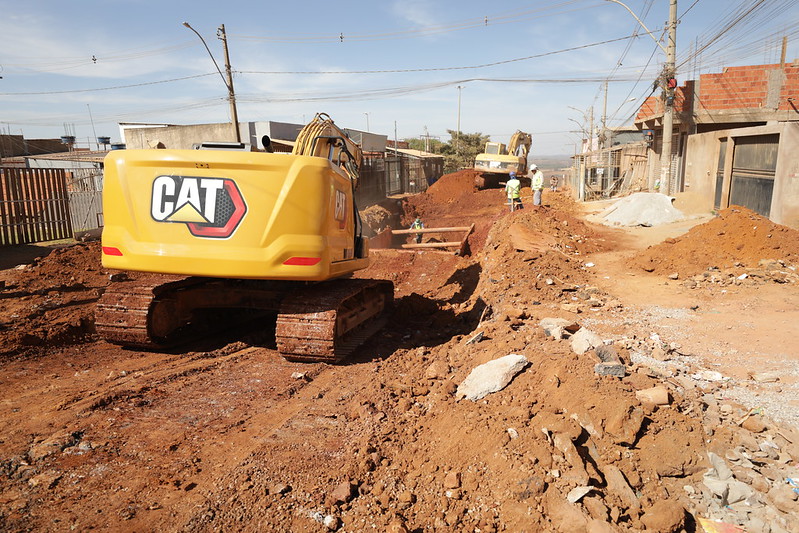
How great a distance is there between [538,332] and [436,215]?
19806 mm

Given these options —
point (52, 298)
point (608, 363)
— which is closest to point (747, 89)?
point (608, 363)

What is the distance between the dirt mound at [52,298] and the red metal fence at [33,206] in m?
3.30

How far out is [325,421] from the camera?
431cm

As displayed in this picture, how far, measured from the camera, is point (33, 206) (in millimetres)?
13711

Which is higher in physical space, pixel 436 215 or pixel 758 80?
pixel 758 80

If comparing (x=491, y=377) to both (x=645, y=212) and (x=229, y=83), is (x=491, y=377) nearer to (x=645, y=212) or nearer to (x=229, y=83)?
(x=645, y=212)

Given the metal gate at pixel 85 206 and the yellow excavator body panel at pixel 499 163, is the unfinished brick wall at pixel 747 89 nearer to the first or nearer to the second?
the yellow excavator body panel at pixel 499 163

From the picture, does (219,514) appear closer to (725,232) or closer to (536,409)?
(536,409)

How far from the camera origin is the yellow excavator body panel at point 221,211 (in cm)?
506

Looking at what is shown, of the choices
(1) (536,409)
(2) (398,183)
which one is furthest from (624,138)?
(1) (536,409)

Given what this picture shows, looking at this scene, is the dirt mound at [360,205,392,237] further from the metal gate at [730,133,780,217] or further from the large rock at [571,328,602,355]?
the large rock at [571,328,602,355]

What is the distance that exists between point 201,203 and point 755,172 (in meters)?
13.2

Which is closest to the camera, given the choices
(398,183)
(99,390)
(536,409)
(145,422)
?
(536,409)

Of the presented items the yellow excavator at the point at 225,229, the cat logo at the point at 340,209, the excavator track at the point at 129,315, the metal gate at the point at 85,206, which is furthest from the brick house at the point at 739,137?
the metal gate at the point at 85,206
